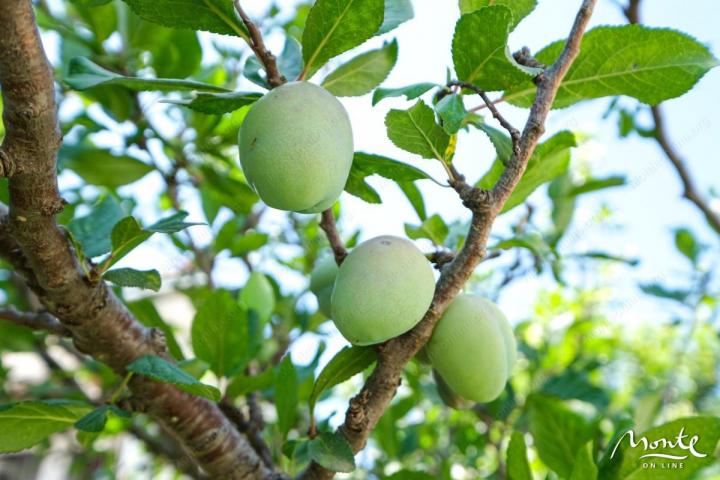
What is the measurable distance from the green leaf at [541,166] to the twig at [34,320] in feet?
2.04

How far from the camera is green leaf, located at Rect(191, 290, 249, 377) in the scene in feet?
3.58

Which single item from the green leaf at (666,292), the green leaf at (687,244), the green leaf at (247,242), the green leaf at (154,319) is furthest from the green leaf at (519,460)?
the green leaf at (687,244)

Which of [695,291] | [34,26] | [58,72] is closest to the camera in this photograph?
[34,26]

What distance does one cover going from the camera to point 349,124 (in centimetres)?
75

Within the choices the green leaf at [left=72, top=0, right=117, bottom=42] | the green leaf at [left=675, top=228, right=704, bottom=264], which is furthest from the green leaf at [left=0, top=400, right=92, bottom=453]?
the green leaf at [left=675, top=228, right=704, bottom=264]

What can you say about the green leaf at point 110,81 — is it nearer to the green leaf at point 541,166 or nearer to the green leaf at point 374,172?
the green leaf at point 374,172

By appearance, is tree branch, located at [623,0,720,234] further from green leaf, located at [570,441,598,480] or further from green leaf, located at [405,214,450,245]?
green leaf, located at [570,441,598,480]

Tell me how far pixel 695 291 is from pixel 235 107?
159 cm

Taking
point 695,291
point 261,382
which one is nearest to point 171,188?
point 261,382

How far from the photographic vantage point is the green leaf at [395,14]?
831 millimetres

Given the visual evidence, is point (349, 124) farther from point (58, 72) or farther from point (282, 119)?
point (58, 72)

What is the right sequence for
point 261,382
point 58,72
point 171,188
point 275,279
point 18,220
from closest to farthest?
point 18,220 → point 261,382 → point 58,72 → point 171,188 → point 275,279

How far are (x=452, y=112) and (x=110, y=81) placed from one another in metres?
0.36

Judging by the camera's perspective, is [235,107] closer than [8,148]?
No
